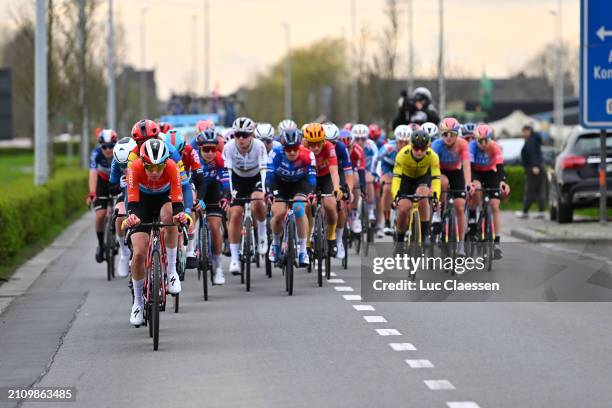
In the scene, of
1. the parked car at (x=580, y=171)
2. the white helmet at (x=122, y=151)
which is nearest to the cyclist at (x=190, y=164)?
the white helmet at (x=122, y=151)

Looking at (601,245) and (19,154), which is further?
(19,154)

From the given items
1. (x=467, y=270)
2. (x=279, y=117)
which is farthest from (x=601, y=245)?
(x=279, y=117)

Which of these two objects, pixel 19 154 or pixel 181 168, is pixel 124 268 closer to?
pixel 181 168

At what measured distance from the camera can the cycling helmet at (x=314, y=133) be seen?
18.5 m

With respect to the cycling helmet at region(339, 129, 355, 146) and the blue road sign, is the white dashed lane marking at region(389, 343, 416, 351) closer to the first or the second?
the cycling helmet at region(339, 129, 355, 146)

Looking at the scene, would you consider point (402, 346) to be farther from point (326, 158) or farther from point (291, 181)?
point (326, 158)

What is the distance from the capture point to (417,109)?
91.6 feet

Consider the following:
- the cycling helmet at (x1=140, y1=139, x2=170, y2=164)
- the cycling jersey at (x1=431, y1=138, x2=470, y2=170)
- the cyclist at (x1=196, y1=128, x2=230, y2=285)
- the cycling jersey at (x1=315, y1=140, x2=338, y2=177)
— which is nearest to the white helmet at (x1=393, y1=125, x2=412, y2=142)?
the cycling jersey at (x1=431, y1=138, x2=470, y2=170)

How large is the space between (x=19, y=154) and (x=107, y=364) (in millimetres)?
115760

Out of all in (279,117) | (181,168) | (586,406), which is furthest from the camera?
(279,117)

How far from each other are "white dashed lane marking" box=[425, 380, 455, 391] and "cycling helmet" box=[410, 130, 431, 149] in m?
8.18

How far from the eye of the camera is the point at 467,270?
1967 cm

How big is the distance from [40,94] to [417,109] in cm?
754

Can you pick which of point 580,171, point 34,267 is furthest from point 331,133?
point 580,171
